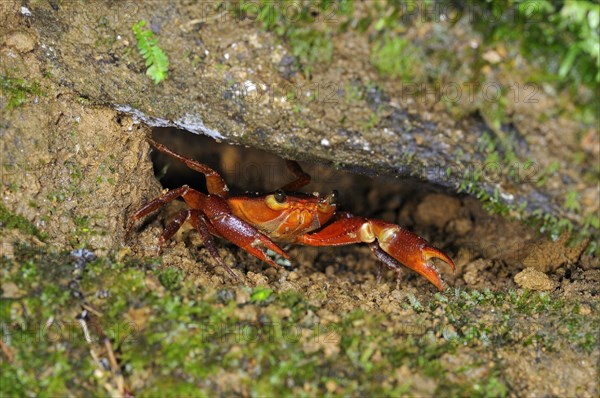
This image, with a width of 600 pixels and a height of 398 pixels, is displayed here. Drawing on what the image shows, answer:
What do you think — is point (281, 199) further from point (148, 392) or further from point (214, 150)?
point (148, 392)

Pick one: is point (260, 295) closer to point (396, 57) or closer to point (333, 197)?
point (396, 57)

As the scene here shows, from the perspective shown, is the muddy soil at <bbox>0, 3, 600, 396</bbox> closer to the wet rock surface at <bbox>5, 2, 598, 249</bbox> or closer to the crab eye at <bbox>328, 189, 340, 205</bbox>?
the wet rock surface at <bbox>5, 2, 598, 249</bbox>

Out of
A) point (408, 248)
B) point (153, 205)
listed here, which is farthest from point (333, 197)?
point (153, 205)

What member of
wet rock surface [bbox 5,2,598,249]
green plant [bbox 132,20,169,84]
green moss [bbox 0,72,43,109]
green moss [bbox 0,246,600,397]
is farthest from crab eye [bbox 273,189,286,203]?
green moss [bbox 0,72,43,109]

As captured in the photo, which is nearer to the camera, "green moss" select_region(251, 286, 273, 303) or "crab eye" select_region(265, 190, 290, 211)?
"green moss" select_region(251, 286, 273, 303)

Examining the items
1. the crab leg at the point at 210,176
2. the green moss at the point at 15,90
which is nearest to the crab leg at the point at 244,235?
the crab leg at the point at 210,176

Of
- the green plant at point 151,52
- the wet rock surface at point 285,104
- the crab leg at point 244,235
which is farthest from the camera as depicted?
the crab leg at point 244,235

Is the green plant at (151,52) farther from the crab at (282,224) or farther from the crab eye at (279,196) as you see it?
the crab eye at (279,196)

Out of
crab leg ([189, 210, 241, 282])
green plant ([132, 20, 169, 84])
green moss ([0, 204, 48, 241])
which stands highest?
green plant ([132, 20, 169, 84])
